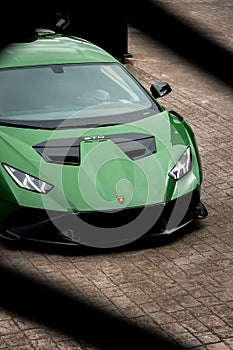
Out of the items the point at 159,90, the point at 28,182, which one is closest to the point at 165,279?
the point at 28,182

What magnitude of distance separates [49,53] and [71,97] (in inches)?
24.8

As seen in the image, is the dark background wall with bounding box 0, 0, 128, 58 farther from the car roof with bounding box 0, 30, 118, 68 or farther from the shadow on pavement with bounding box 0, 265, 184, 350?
the shadow on pavement with bounding box 0, 265, 184, 350

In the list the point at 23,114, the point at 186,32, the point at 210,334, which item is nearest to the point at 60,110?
the point at 23,114

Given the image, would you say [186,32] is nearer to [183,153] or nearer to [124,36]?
[124,36]

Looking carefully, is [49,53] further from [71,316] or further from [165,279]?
[71,316]

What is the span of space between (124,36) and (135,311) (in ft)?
21.5

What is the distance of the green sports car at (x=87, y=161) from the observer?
764 centimetres

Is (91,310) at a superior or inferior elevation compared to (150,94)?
inferior

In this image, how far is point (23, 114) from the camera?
27.3 ft

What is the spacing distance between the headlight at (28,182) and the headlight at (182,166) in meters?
0.99

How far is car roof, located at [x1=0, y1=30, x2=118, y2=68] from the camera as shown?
8.87m

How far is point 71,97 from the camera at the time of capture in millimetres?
8617

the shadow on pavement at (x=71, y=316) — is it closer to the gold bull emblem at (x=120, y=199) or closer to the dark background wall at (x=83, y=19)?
the gold bull emblem at (x=120, y=199)

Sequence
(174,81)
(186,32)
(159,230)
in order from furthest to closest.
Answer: (186,32)
(174,81)
(159,230)
